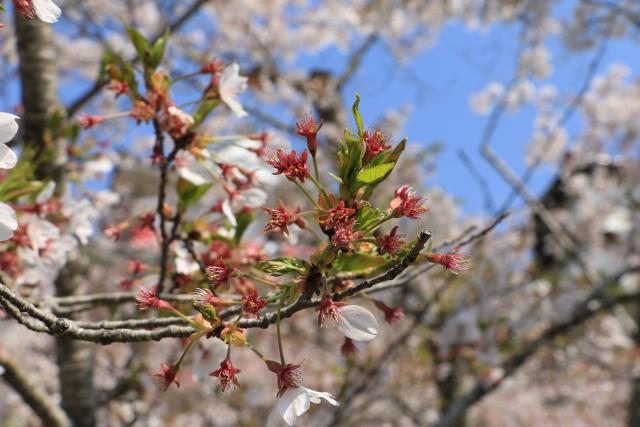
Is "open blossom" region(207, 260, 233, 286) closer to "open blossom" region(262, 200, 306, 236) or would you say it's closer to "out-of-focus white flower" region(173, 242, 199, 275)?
"open blossom" region(262, 200, 306, 236)

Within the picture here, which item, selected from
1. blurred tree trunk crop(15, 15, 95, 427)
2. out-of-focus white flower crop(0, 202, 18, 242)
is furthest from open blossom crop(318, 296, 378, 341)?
blurred tree trunk crop(15, 15, 95, 427)

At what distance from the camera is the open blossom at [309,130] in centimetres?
78

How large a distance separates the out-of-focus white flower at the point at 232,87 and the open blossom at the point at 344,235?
450 millimetres

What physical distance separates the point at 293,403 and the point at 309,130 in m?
0.39

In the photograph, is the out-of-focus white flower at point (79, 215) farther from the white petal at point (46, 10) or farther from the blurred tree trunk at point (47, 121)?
the white petal at point (46, 10)

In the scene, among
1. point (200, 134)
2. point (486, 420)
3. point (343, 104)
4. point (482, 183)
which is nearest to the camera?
point (200, 134)

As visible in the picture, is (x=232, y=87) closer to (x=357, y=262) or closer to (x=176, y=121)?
(x=176, y=121)

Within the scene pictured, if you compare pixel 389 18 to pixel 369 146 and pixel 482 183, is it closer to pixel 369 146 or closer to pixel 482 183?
pixel 482 183

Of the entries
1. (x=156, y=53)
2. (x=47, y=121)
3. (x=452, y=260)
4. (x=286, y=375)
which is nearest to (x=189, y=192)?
(x=156, y=53)

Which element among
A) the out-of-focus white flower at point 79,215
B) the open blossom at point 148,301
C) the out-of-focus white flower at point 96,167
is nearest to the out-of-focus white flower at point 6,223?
→ the open blossom at point 148,301

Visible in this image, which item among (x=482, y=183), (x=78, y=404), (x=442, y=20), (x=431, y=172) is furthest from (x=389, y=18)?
(x=78, y=404)

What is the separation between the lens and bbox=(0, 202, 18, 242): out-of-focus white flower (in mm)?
579

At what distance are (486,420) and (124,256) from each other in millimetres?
6308

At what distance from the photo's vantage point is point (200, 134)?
1078mm
